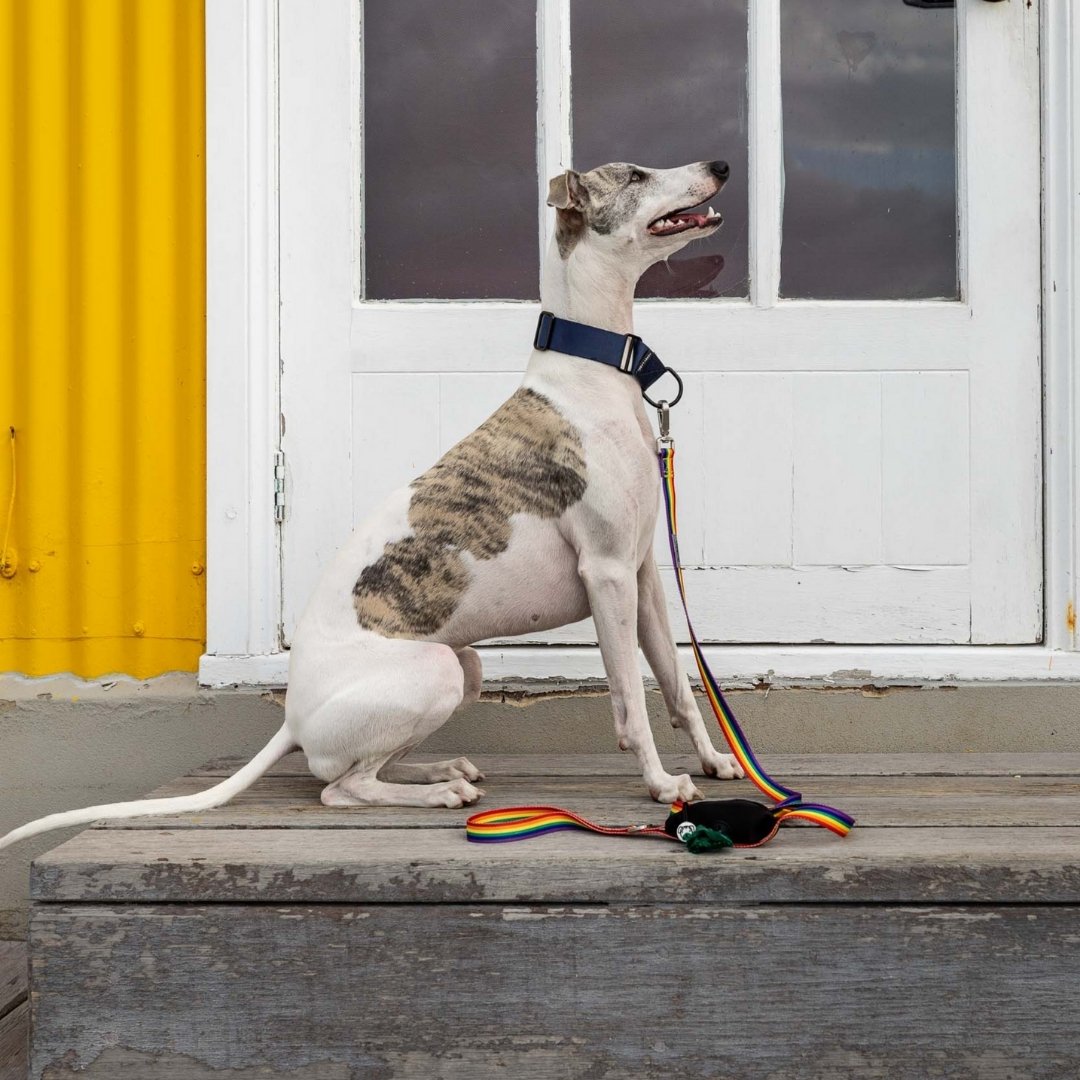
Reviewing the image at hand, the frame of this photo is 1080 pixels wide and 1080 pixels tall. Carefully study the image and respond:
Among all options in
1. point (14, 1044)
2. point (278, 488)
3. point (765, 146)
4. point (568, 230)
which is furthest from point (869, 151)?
point (14, 1044)

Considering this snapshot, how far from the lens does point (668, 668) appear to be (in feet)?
7.78

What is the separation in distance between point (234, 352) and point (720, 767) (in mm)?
1590

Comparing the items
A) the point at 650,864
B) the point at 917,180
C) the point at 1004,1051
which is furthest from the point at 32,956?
the point at 917,180

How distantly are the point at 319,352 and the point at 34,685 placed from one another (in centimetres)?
115

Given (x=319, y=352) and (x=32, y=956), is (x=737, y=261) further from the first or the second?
(x=32, y=956)

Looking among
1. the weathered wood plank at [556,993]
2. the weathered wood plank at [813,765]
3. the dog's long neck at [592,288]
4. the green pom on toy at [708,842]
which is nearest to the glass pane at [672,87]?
the dog's long neck at [592,288]

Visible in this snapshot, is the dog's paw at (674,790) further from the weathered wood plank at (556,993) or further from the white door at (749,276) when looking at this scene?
the white door at (749,276)

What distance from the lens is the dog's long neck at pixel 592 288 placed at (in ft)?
7.25

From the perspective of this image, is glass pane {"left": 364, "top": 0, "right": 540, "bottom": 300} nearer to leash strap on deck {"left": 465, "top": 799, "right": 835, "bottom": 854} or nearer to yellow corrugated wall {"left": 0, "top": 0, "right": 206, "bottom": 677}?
yellow corrugated wall {"left": 0, "top": 0, "right": 206, "bottom": 677}

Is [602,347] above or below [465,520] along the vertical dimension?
above

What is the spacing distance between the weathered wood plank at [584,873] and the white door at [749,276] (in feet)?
3.88

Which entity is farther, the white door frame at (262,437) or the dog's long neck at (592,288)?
the white door frame at (262,437)

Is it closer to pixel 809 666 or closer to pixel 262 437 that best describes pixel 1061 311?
pixel 809 666

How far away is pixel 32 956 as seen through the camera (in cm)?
171
